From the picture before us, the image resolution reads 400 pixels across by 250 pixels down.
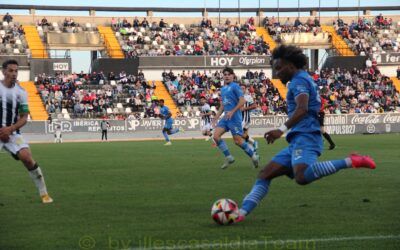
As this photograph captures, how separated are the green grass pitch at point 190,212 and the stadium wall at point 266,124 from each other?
3213 centimetres

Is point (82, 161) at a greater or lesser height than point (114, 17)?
lesser

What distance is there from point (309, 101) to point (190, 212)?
248 centimetres

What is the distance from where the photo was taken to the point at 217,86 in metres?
59.7

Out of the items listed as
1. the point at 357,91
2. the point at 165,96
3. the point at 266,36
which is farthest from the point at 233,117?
the point at 266,36

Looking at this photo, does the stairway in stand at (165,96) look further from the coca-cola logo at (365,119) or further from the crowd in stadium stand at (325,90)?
the coca-cola logo at (365,119)

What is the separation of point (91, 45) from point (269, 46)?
1575 cm

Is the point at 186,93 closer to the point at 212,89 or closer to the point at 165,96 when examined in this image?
the point at 165,96

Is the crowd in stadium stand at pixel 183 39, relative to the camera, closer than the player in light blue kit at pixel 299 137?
No

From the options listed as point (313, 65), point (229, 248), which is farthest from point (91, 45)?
point (229, 248)

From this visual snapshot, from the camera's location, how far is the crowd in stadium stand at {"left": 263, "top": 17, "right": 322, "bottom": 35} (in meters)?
71.4

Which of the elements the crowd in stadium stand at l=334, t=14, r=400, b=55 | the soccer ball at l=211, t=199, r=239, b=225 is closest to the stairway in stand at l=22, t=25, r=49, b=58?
the crowd in stadium stand at l=334, t=14, r=400, b=55

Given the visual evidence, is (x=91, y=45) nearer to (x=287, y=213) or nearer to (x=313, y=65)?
(x=313, y=65)

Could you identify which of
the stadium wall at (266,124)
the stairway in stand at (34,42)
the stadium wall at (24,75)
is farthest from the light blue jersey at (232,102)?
the stairway in stand at (34,42)

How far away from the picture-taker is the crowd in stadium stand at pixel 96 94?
52.8 m
